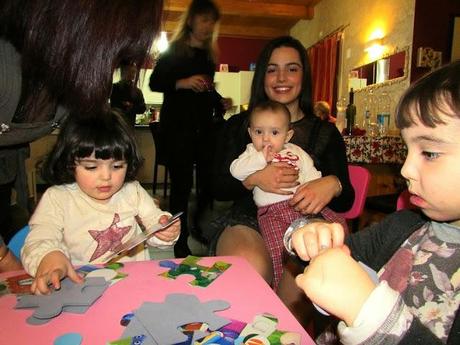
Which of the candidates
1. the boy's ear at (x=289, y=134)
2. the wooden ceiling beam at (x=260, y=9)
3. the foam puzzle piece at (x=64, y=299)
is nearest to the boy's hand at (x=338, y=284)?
the foam puzzle piece at (x=64, y=299)

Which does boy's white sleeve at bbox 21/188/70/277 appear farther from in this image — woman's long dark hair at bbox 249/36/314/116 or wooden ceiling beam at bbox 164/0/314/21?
wooden ceiling beam at bbox 164/0/314/21

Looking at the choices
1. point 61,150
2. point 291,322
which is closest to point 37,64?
point 61,150

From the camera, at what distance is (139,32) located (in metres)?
1.00

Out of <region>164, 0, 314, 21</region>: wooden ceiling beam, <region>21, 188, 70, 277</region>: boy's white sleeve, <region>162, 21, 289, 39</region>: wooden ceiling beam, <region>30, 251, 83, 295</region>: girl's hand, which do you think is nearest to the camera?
<region>30, 251, 83, 295</region>: girl's hand

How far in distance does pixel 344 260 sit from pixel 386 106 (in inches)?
209

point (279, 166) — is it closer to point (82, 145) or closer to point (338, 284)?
point (82, 145)

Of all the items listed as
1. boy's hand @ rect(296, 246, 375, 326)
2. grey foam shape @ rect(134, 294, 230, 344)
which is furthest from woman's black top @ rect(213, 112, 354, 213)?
boy's hand @ rect(296, 246, 375, 326)

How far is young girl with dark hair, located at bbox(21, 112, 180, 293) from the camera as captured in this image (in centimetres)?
132

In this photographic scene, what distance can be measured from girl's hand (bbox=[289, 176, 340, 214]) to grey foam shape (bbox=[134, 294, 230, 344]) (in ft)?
2.69

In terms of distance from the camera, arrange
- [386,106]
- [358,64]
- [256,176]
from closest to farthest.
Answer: [256,176] → [386,106] → [358,64]

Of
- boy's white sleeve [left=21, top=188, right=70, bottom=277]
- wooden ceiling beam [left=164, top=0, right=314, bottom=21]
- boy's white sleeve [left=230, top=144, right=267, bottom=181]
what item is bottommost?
boy's white sleeve [left=21, top=188, right=70, bottom=277]

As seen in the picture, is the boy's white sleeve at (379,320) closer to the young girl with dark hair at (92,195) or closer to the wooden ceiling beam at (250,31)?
the young girl with dark hair at (92,195)

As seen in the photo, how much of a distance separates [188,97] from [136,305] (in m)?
1.99

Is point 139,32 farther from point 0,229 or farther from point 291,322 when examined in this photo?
point 0,229
